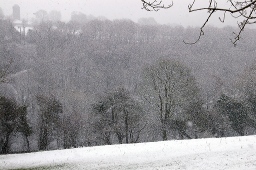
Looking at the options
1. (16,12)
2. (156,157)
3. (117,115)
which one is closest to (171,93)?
(117,115)

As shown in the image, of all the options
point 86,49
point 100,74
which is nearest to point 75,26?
point 86,49

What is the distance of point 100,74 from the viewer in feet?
229

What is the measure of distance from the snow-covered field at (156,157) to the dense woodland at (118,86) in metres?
5.54

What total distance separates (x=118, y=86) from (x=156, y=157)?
1986 cm

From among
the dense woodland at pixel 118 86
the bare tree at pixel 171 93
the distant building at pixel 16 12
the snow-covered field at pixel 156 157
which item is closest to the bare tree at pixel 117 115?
the dense woodland at pixel 118 86

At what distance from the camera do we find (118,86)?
1400 inches

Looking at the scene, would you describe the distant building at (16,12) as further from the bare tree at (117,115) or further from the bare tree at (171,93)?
the bare tree at (171,93)

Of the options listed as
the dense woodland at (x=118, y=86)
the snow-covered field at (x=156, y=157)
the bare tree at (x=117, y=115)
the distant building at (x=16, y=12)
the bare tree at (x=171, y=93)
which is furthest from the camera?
the distant building at (x=16, y=12)

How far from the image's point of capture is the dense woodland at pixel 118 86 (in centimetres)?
3188

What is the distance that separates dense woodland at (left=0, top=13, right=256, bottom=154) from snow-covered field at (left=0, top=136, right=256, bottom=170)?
18.2ft

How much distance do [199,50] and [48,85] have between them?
4604 centimetres

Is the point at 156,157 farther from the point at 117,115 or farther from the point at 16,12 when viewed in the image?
the point at 16,12

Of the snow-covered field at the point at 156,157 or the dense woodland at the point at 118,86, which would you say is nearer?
the snow-covered field at the point at 156,157

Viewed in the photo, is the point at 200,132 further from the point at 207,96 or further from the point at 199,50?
the point at 199,50
